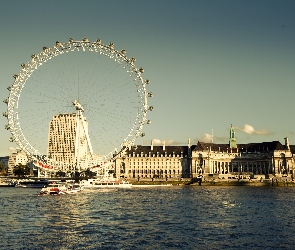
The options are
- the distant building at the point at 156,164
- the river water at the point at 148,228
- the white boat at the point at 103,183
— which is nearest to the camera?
the river water at the point at 148,228

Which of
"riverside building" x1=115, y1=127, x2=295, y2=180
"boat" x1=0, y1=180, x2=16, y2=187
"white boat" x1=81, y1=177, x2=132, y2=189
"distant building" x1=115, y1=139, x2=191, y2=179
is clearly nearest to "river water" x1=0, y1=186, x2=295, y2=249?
"white boat" x1=81, y1=177, x2=132, y2=189

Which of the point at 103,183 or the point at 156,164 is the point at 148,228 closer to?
the point at 103,183

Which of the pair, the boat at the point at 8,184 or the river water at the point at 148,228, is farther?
the boat at the point at 8,184

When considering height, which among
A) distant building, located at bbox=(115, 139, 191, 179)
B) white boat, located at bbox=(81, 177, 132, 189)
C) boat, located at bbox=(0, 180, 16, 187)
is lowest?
boat, located at bbox=(0, 180, 16, 187)

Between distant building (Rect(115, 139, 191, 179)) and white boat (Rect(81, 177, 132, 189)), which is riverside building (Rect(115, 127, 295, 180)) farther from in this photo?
white boat (Rect(81, 177, 132, 189))

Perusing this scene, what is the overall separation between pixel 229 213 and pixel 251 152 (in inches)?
5335

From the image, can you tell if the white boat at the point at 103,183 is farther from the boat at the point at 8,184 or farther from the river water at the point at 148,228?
the river water at the point at 148,228

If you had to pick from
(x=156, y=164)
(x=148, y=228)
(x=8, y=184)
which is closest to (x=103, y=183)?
(x=8, y=184)

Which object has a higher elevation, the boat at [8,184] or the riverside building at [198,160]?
the riverside building at [198,160]

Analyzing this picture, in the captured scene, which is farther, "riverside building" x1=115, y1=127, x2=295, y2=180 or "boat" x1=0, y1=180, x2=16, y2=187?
"riverside building" x1=115, y1=127, x2=295, y2=180

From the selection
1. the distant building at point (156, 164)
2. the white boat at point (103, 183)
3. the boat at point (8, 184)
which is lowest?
the boat at point (8, 184)

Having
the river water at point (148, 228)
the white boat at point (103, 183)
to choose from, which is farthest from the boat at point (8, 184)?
the river water at point (148, 228)

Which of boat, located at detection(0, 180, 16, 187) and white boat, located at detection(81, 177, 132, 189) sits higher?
white boat, located at detection(81, 177, 132, 189)

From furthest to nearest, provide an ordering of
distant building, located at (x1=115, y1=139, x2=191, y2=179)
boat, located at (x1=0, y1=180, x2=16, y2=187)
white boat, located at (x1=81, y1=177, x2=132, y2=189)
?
distant building, located at (x1=115, y1=139, x2=191, y2=179), boat, located at (x1=0, y1=180, x2=16, y2=187), white boat, located at (x1=81, y1=177, x2=132, y2=189)
